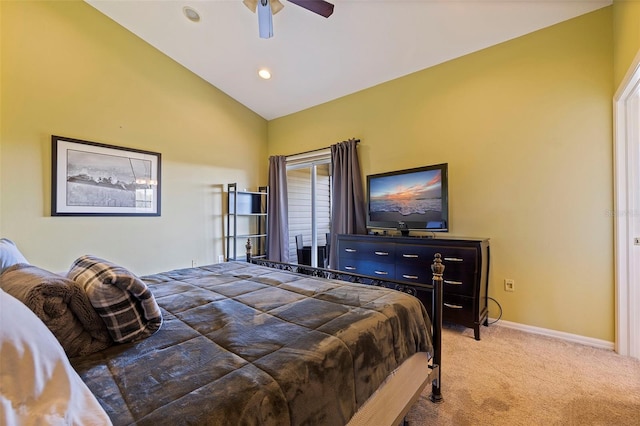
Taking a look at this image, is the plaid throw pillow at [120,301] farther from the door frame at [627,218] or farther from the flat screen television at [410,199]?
the door frame at [627,218]

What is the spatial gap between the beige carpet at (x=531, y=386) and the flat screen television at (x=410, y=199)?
1.19 meters

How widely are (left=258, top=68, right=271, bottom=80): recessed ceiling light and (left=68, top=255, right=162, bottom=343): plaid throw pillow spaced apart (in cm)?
330

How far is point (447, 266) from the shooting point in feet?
8.86

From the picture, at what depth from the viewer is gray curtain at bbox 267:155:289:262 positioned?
183 inches

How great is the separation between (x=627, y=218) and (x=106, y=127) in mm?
5124

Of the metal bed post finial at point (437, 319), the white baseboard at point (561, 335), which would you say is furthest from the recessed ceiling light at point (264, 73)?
the white baseboard at point (561, 335)

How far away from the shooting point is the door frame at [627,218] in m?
2.21

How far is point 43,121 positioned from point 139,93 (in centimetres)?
103

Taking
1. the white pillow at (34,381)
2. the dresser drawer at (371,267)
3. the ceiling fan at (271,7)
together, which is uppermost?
the ceiling fan at (271,7)

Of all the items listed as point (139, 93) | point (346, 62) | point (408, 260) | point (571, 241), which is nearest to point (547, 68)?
point (571, 241)

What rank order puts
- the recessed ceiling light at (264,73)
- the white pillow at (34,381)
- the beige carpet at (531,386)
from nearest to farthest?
1. the white pillow at (34,381)
2. the beige carpet at (531,386)
3. the recessed ceiling light at (264,73)

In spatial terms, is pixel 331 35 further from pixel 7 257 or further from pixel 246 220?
pixel 7 257

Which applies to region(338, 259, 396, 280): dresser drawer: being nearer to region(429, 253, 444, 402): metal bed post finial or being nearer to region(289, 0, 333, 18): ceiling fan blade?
region(429, 253, 444, 402): metal bed post finial

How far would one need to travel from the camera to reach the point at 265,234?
4883mm
